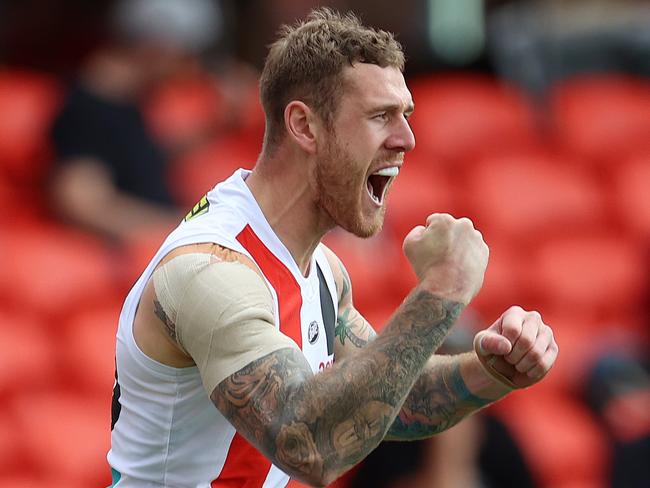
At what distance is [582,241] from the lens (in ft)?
30.3

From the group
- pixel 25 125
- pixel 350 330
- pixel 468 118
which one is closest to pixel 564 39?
pixel 468 118

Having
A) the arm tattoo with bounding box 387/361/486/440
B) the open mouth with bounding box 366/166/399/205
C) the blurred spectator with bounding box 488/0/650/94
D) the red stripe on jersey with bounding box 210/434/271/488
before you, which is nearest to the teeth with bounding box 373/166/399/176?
the open mouth with bounding box 366/166/399/205

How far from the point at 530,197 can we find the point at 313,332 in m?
5.46

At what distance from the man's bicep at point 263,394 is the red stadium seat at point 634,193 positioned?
19.9 ft

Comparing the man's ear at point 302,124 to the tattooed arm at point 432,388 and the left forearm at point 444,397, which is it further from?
the left forearm at point 444,397

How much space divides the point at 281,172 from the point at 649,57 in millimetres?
6725

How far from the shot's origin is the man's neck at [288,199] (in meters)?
4.02

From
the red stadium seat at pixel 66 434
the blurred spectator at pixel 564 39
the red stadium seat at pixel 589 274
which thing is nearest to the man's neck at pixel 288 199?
the red stadium seat at pixel 66 434

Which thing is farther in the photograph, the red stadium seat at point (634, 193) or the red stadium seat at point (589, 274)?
the red stadium seat at point (634, 193)

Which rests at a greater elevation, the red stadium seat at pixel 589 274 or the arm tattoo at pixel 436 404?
the arm tattoo at pixel 436 404

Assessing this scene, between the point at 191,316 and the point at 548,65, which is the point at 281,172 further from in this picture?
the point at 548,65

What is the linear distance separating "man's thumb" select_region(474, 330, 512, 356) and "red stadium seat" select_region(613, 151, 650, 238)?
18.0 feet

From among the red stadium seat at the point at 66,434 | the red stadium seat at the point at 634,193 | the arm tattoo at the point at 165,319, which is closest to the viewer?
the arm tattoo at the point at 165,319

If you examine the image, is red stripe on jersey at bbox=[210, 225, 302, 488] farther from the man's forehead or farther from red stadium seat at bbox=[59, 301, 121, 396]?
red stadium seat at bbox=[59, 301, 121, 396]
